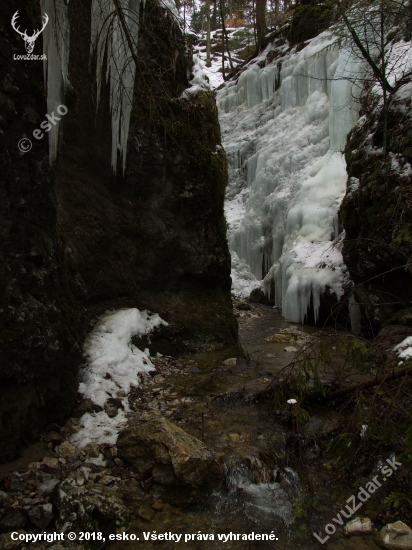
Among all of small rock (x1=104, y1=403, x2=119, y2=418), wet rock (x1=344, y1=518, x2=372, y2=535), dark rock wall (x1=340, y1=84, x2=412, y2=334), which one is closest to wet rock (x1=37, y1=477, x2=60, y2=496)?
small rock (x1=104, y1=403, x2=119, y2=418)

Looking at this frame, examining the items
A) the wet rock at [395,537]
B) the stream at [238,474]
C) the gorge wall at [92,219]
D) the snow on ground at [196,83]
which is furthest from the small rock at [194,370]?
the snow on ground at [196,83]

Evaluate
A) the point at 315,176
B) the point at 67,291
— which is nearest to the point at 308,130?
the point at 315,176

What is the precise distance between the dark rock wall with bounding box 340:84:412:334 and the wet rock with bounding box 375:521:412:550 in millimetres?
4232

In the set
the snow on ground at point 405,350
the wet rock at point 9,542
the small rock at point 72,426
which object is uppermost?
the snow on ground at point 405,350

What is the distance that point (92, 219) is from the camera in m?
5.44

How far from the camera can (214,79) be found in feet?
74.7

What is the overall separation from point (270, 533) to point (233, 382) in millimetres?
2305

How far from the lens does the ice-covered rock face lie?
10.0 m

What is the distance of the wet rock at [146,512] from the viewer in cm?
242

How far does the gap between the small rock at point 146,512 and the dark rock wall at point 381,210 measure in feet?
16.5

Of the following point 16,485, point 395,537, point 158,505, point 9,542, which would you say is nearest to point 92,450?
point 16,485

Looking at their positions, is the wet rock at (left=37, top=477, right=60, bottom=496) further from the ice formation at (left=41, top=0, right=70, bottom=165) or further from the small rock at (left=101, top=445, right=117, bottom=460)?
the ice formation at (left=41, top=0, right=70, bottom=165)

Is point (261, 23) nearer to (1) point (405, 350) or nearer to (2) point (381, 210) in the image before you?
(2) point (381, 210)

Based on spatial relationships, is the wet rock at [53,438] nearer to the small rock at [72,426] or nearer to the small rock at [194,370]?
the small rock at [72,426]
